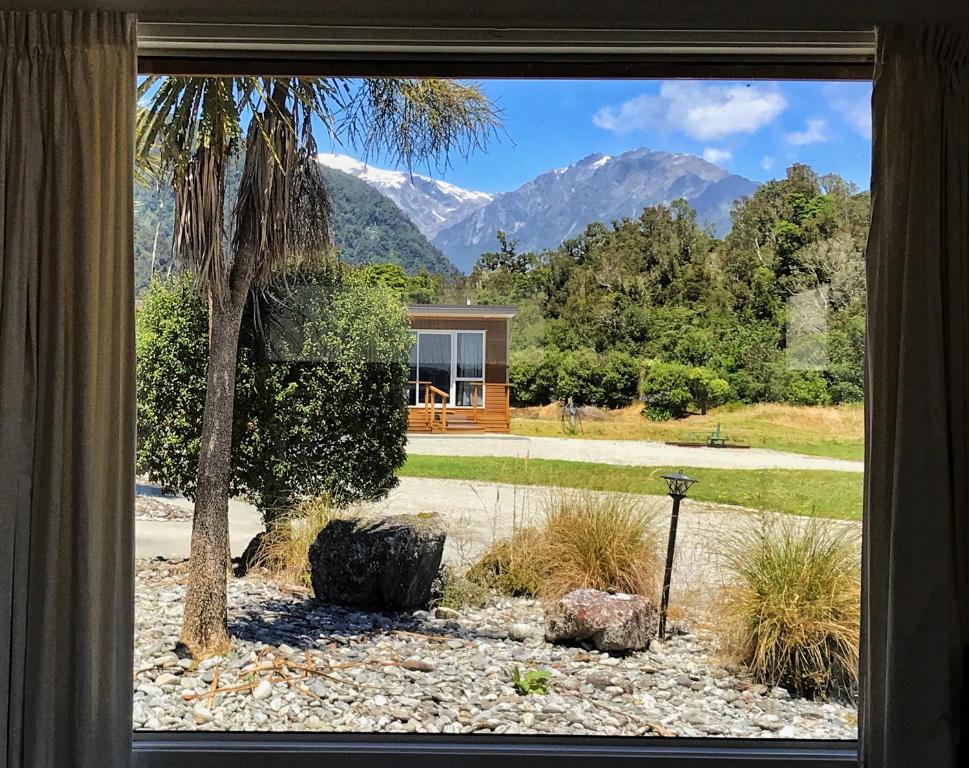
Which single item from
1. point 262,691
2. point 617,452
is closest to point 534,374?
point 617,452

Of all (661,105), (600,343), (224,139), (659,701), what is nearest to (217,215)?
(224,139)

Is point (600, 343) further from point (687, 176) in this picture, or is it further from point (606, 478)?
point (687, 176)

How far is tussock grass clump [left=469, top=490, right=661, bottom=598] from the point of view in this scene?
2.42m

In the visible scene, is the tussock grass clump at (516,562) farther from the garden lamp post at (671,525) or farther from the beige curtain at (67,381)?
the beige curtain at (67,381)

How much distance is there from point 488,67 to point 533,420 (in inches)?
43.5

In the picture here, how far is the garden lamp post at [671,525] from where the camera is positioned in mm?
2412

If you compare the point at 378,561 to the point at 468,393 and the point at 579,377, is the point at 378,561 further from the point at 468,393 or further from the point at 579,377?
the point at 579,377

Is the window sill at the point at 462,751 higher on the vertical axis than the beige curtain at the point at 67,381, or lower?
lower

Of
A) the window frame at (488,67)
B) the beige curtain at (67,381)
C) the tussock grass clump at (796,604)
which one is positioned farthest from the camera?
the tussock grass clump at (796,604)

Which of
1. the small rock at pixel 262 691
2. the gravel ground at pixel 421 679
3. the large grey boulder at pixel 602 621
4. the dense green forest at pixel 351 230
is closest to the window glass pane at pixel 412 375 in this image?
the dense green forest at pixel 351 230

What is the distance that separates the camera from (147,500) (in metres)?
2.39

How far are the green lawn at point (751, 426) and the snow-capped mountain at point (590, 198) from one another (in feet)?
1.85

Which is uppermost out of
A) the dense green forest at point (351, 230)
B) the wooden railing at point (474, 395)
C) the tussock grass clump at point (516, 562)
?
the dense green forest at point (351, 230)

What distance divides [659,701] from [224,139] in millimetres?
2223
